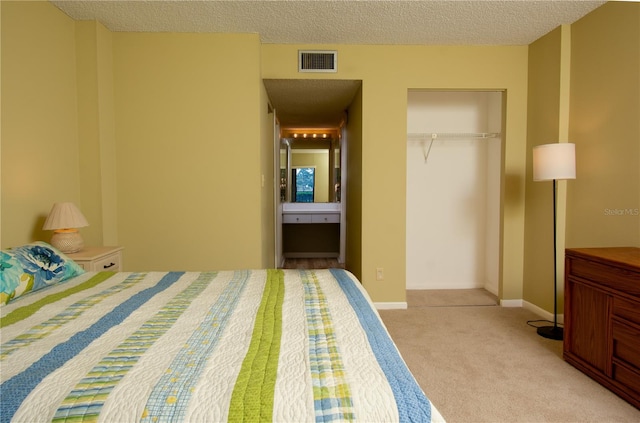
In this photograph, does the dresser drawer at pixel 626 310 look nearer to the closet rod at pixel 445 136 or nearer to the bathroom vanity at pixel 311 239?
the closet rod at pixel 445 136

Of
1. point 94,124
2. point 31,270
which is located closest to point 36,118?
point 94,124

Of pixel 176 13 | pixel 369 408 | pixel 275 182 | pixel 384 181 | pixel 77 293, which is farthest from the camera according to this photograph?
pixel 275 182

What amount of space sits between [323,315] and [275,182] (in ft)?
11.2

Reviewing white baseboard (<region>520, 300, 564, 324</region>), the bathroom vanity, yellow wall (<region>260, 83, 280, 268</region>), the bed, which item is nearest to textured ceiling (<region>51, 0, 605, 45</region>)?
yellow wall (<region>260, 83, 280, 268</region>)

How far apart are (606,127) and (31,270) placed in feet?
12.1

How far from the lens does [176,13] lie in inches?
108

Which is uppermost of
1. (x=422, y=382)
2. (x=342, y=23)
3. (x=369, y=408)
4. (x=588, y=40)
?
(x=342, y=23)

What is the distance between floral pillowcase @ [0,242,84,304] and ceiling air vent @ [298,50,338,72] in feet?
7.88

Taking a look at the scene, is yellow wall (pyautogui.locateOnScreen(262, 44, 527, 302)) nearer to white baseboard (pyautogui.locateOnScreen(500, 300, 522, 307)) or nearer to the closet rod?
white baseboard (pyautogui.locateOnScreen(500, 300, 522, 307))

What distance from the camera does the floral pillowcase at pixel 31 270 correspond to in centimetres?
160

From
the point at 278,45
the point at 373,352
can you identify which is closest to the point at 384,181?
the point at 278,45

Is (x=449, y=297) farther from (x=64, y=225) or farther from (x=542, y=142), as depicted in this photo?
(x=64, y=225)

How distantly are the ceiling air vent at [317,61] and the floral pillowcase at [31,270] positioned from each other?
2403 mm

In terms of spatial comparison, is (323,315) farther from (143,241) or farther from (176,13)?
(176,13)
